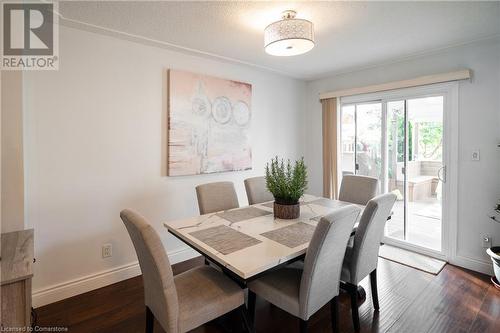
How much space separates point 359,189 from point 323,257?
1.57m

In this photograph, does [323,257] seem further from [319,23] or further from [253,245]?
[319,23]

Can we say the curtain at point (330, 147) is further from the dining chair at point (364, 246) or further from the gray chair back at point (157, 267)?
the gray chair back at point (157, 267)

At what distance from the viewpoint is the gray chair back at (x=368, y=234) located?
5.70 feet

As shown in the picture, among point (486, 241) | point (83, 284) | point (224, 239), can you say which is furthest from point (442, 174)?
point (83, 284)

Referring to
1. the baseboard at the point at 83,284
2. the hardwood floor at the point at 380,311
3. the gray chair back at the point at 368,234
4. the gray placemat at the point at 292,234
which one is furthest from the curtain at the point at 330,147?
the baseboard at the point at 83,284

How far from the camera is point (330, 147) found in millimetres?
3924

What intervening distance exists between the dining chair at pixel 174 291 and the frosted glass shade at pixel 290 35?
1535 millimetres

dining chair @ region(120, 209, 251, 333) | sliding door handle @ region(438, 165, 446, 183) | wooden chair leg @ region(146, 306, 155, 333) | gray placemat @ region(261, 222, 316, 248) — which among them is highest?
sliding door handle @ region(438, 165, 446, 183)

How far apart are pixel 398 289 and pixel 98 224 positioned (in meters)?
2.88

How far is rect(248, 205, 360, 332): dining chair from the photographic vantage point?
1389 mm

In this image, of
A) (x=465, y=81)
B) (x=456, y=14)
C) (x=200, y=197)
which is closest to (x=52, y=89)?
(x=200, y=197)

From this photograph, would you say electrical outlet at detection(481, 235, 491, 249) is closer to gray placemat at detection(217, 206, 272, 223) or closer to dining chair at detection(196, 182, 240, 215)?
gray placemat at detection(217, 206, 272, 223)

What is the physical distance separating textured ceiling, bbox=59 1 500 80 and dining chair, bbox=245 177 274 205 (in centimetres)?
146

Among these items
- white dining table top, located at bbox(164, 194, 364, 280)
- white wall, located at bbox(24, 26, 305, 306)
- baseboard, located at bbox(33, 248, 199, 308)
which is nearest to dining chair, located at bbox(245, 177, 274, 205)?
white dining table top, located at bbox(164, 194, 364, 280)
